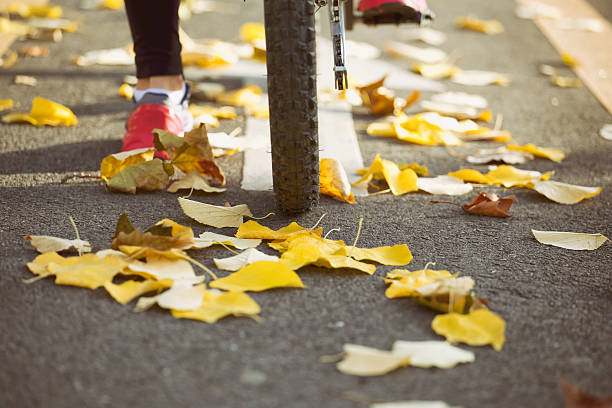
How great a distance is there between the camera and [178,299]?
1.11m

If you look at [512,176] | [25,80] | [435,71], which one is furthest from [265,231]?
[435,71]

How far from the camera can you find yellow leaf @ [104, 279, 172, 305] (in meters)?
1.13

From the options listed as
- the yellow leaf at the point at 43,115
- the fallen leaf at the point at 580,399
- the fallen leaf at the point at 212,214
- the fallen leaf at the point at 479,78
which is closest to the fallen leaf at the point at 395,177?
the fallen leaf at the point at 212,214

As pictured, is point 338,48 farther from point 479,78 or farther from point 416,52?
point 416,52

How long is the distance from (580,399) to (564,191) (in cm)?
96

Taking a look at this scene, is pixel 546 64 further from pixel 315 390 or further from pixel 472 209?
pixel 315 390

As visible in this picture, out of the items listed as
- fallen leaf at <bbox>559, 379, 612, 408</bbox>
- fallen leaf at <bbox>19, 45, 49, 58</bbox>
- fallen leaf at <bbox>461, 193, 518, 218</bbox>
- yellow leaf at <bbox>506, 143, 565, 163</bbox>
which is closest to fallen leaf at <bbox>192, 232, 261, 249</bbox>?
fallen leaf at <bbox>461, 193, 518, 218</bbox>

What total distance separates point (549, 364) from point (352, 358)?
0.99ft

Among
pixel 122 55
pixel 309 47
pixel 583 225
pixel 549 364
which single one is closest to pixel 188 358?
pixel 549 364

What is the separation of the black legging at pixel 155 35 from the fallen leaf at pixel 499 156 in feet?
3.05

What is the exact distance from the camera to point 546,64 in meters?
3.10

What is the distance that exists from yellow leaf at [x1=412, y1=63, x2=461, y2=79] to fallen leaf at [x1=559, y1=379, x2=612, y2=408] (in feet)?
Answer: 7.05

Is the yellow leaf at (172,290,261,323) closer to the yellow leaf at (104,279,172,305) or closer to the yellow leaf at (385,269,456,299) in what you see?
the yellow leaf at (104,279,172,305)

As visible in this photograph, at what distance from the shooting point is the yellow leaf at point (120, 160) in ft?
5.53
